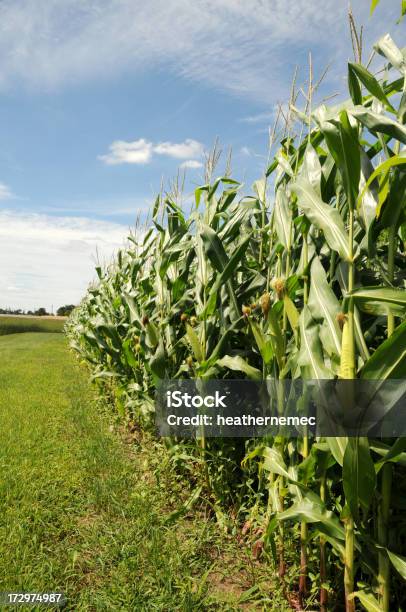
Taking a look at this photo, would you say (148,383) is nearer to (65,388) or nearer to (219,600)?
(219,600)

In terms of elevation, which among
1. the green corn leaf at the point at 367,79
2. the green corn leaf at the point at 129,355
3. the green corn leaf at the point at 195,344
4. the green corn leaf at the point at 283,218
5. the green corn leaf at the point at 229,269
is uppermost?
the green corn leaf at the point at 367,79

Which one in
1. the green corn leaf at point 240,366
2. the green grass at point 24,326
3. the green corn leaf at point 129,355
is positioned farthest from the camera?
the green grass at point 24,326

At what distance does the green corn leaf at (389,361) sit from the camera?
1.64 m

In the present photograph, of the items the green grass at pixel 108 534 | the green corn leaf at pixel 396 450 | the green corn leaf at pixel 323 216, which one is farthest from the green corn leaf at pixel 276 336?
the green grass at pixel 108 534

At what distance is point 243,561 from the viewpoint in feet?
8.62

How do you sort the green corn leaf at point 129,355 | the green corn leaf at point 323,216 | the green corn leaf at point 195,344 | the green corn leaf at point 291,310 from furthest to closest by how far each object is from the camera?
the green corn leaf at point 129,355 < the green corn leaf at point 195,344 < the green corn leaf at point 291,310 < the green corn leaf at point 323,216

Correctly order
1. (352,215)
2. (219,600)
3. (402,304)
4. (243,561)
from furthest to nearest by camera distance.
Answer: (243,561) → (219,600) → (352,215) → (402,304)

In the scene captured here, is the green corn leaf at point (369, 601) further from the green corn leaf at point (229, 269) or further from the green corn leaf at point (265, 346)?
the green corn leaf at point (229, 269)

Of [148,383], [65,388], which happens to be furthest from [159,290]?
[65,388]

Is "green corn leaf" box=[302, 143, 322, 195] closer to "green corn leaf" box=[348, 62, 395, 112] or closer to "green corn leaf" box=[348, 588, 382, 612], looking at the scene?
"green corn leaf" box=[348, 62, 395, 112]

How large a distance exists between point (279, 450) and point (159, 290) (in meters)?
1.89

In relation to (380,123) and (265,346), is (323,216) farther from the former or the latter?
(265,346)

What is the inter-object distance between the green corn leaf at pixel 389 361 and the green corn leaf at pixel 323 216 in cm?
38

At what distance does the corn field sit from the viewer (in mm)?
1784
